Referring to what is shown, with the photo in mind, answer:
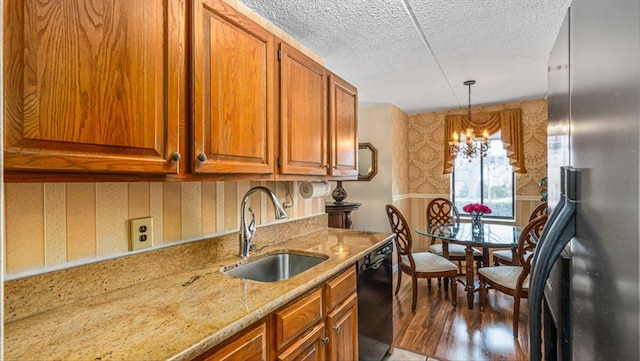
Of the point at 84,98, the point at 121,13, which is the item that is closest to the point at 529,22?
the point at 121,13

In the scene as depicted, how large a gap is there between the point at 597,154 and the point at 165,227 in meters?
1.50

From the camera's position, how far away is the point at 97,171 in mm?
875

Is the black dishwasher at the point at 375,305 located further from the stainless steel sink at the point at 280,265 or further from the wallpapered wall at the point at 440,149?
the wallpapered wall at the point at 440,149

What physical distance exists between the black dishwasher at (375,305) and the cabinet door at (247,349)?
2.72ft

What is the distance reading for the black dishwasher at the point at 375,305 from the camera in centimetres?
183

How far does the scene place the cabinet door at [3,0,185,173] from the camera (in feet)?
2.45

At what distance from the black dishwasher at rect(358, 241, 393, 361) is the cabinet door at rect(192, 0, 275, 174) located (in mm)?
916

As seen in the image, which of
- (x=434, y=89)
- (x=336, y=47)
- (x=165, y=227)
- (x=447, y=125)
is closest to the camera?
→ (x=165, y=227)

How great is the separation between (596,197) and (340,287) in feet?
4.09

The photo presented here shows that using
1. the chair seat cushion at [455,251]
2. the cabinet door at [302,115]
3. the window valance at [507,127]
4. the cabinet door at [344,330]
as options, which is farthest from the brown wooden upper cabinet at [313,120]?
the window valance at [507,127]

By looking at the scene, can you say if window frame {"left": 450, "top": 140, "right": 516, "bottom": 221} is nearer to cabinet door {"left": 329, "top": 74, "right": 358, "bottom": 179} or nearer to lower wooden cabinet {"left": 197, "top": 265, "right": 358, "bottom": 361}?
cabinet door {"left": 329, "top": 74, "right": 358, "bottom": 179}

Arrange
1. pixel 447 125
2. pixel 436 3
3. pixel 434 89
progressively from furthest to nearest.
A: pixel 447 125 → pixel 434 89 → pixel 436 3

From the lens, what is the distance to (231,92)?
1.34m

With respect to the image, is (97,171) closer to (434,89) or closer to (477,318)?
(477,318)
